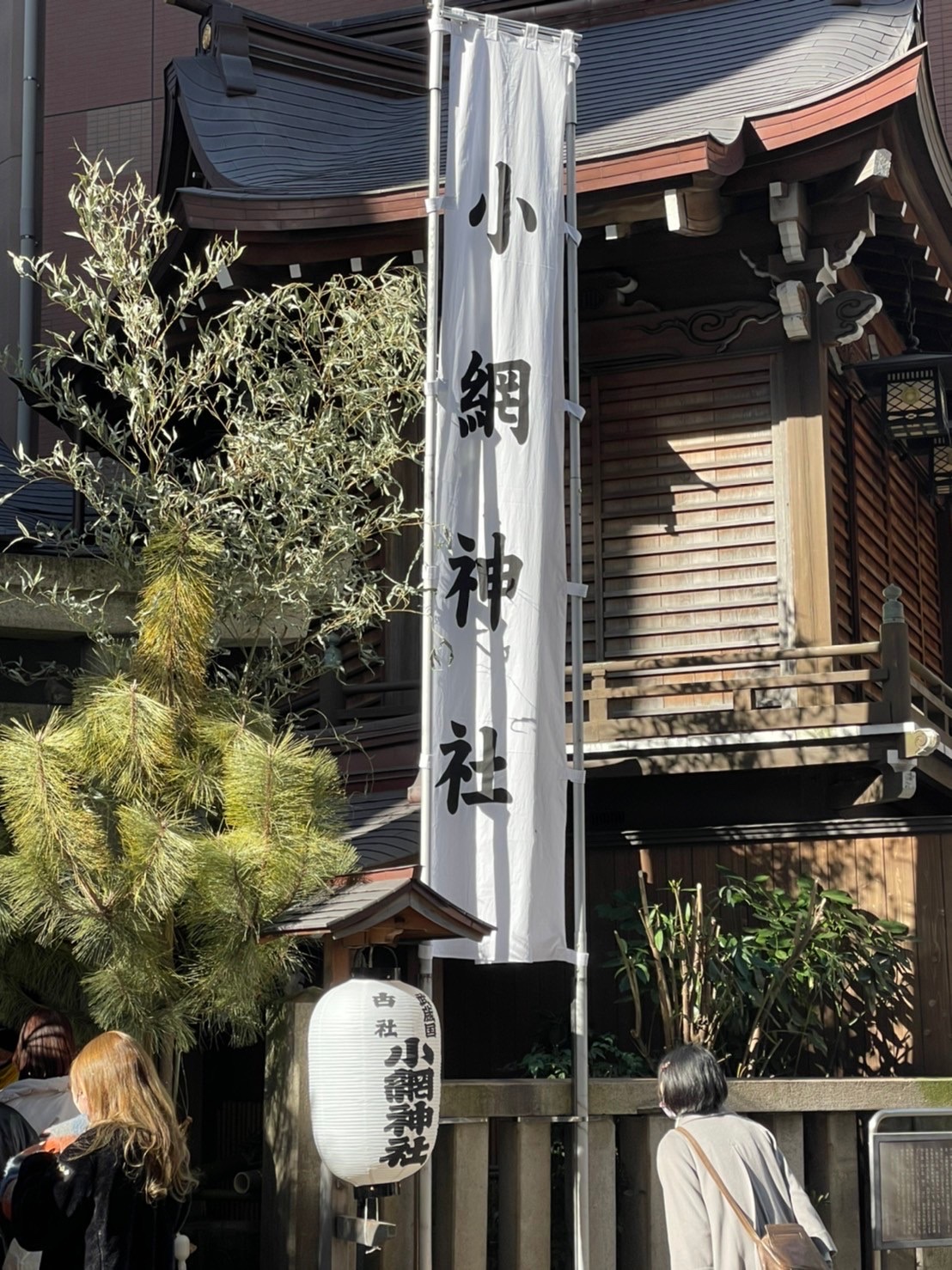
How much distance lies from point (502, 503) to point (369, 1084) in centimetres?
286

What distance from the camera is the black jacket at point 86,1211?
4.26 metres

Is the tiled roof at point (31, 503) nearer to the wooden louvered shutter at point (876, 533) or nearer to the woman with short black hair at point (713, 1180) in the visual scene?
the wooden louvered shutter at point (876, 533)

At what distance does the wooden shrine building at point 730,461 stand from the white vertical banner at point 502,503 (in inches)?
46.0

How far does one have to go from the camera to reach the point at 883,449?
11.8m

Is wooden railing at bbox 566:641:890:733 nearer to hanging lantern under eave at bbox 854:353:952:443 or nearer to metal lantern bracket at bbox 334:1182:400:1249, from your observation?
hanging lantern under eave at bbox 854:353:952:443

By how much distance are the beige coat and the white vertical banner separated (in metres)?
2.55

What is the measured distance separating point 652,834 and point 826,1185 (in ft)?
10.2

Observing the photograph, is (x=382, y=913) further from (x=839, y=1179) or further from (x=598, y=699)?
(x=598, y=699)

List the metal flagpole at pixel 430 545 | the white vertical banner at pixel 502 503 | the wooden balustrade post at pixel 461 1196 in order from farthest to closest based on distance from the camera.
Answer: the white vertical banner at pixel 502 503 → the wooden balustrade post at pixel 461 1196 → the metal flagpole at pixel 430 545

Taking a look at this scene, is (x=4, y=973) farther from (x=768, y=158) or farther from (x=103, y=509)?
(x=768, y=158)

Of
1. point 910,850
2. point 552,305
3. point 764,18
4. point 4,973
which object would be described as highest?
point 764,18

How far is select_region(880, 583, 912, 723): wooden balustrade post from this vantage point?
29.8ft

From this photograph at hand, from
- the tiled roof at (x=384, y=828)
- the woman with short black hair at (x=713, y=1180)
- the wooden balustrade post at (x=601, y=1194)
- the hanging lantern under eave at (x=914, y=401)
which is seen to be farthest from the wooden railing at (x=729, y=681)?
the woman with short black hair at (x=713, y=1180)

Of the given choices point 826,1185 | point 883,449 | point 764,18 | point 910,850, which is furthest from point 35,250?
point 826,1185
